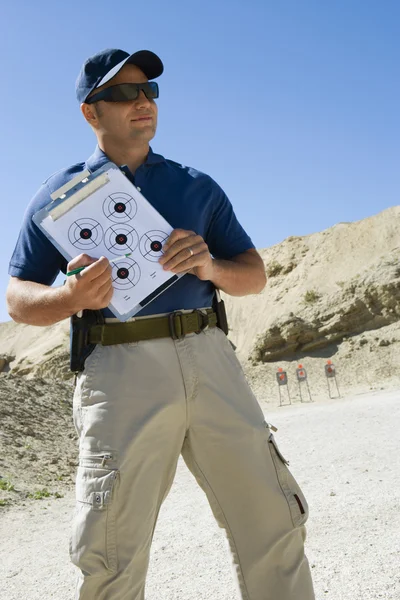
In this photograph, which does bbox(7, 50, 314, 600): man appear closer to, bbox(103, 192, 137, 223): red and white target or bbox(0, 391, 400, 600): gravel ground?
bbox(103, 192, 137, 223): red and white target

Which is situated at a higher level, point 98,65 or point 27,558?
point 98,65

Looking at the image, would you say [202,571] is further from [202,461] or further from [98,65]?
[98,65]

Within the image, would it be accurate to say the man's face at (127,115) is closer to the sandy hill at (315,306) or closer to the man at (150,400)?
the man at (150,400)

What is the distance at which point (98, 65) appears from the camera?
280cm

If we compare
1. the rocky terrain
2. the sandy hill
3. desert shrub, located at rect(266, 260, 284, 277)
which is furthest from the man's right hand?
desert shrub, located at rect(266, 260, 284, 277)

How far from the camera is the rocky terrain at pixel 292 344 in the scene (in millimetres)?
9938

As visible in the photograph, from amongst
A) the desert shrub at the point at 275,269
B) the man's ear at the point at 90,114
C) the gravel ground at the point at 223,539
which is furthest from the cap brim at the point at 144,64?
the desert shrub at the point at 275,269

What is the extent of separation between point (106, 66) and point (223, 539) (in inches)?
160

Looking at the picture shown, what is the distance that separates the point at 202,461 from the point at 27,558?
11.9 feet

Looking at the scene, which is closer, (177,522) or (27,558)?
(27,558)

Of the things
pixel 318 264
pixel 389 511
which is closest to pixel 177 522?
pixel 389 511

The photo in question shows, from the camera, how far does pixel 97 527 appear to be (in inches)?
93.7

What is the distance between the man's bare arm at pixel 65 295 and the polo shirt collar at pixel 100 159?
558mm

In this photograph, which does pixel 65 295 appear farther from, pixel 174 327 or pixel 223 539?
pixel 223 539
